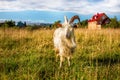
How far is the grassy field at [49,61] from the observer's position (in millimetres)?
6562

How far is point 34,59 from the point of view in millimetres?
8547

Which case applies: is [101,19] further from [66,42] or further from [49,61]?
[49,61]

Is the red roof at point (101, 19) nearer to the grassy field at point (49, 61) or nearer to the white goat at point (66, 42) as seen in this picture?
the grassy field at point (49, 61)

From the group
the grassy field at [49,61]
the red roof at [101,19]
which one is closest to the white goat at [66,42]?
the grassy field at [49,61]

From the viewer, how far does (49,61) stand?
27.5 feet

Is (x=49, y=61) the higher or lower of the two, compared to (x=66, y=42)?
lower

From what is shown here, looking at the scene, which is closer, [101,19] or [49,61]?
[49,61]

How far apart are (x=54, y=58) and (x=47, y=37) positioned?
4.55m

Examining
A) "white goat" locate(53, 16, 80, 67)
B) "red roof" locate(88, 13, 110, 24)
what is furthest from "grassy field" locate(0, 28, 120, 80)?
"red roof" locate(88, 13, 110, 24)

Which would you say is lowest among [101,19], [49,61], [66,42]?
[101,19]

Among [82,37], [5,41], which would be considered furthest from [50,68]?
[82,37]

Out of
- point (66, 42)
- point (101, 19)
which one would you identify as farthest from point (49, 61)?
point (101, 19)

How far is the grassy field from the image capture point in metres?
6.56

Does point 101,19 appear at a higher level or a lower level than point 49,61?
lower
